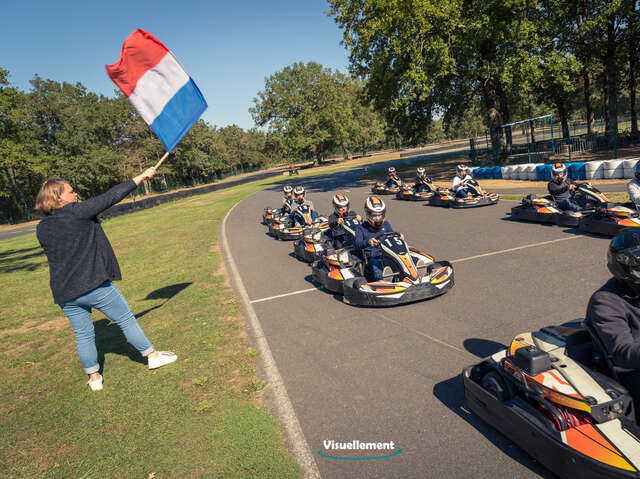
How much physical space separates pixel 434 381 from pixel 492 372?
0.81m

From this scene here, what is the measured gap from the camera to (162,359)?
17.3ft

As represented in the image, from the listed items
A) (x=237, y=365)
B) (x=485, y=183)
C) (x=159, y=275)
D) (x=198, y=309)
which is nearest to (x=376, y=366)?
(x=237, y=365)

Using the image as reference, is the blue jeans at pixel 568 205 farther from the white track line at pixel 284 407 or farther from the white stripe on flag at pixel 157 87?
the white stripe on flag at pixel 157 87

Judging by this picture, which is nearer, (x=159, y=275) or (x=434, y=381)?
(x=434, y=381)

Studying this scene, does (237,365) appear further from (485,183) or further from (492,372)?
(485,183)

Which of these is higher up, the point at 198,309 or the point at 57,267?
the point at 57,267

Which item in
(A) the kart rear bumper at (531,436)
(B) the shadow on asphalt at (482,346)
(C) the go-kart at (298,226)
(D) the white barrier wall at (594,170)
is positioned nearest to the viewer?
(A) the kart rear bumper at (531,436)

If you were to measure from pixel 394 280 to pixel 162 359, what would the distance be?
12.6ft

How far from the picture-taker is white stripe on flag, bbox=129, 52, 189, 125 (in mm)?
5445

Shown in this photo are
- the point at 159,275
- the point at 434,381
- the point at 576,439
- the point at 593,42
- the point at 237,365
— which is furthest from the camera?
the point at 593,42

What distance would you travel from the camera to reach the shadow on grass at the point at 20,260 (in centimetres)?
1510

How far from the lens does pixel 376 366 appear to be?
181 inches

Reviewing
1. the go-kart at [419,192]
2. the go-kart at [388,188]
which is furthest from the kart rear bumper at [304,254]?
the go-kart at [388,188]

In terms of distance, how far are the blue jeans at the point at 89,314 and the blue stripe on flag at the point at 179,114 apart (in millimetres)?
2051
